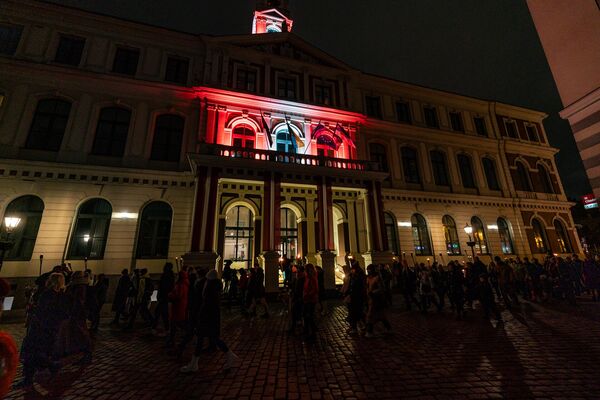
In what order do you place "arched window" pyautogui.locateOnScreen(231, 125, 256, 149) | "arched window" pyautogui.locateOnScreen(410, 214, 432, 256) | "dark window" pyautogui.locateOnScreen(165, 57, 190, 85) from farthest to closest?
"arched window" pyautogui.locateOnScreen(410, 214, 432, 256) < "dark window" pyautogui.locateOnScreen(165, 57, 190, 85) < "arched window" pyautogui.locateOnScreen(231, 125, 256, 149)

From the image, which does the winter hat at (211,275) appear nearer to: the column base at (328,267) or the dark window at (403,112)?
the column base at (328,267)

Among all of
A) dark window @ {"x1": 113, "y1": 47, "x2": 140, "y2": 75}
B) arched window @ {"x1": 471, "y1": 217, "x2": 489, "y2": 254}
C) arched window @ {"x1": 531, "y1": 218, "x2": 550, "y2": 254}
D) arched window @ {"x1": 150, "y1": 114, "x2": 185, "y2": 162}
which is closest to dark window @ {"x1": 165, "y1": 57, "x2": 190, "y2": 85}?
dark window @ {"x1": 113, "y1": 47, "x2": 140, "y2": 75}

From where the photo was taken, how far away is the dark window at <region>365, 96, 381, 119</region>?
21.2 metres

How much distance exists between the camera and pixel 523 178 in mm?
23391

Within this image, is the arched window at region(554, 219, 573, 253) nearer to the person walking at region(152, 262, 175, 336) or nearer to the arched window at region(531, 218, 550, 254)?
the arched window at region(531, 218, 550, 254)

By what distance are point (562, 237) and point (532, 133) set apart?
1054 cm

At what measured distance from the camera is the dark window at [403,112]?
21.8 m

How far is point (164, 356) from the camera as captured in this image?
5.48 m

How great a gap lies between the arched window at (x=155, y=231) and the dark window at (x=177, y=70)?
865 cm

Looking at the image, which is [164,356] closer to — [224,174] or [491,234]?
[224,174]

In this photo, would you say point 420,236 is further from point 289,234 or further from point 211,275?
point 211,275

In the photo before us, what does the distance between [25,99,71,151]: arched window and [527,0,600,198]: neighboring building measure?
2046cm

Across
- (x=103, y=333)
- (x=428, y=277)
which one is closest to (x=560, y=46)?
(x=428, y=277)

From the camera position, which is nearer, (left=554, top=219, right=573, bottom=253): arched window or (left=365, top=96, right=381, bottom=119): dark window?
(left=365, top=96, right=381, bottom=119): dark window
